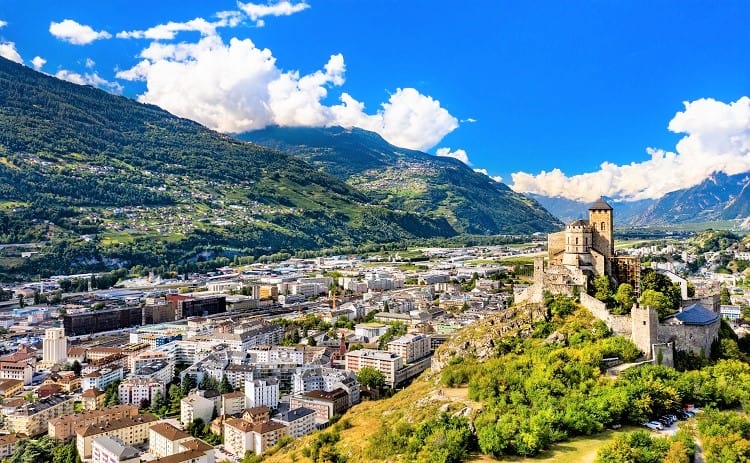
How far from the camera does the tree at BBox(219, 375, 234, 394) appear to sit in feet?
157

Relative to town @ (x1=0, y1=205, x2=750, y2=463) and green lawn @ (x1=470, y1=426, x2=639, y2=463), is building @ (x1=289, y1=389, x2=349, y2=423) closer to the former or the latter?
town @ (x1=0, y1=205, x2=750, y2=463)

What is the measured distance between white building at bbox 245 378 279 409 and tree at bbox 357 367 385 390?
20.8 feet

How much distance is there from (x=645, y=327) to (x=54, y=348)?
5141cm

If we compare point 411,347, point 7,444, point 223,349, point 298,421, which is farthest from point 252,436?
point 223,349

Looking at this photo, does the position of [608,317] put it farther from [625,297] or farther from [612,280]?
[612,280]

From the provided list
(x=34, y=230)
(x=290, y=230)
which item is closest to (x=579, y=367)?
(x=34, y=230)

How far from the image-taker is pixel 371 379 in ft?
156

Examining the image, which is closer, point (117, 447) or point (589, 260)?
Result: point (589, 260)

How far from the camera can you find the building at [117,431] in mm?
39938

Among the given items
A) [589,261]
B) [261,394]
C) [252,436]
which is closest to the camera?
[589,261]

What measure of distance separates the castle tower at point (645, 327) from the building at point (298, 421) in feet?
67.3

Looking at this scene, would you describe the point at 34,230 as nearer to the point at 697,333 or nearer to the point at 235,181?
the point at 235,181

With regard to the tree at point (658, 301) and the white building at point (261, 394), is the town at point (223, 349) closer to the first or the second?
the white building at point (261, 394)

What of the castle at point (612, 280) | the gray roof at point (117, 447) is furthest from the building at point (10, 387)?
the castle at point (612, 280)
